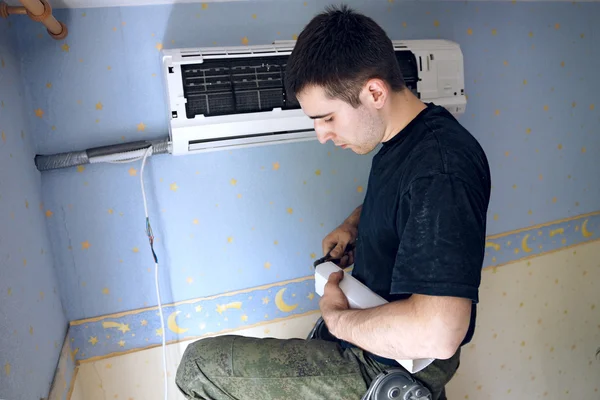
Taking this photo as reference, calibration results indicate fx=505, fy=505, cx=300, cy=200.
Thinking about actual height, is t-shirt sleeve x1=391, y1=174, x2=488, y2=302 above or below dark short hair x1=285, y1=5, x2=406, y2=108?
below

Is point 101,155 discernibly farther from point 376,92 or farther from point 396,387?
point 396,387

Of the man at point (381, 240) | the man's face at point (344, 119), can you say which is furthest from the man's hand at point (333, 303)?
the man's face at point (344, 119)

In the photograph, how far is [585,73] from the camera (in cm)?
183

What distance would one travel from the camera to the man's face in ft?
3.07

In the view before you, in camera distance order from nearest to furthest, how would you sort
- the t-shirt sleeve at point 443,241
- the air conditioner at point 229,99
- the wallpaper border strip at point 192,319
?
1. the t-shirt sleeve at point 443,241
2. the air conditioner at point 229,99
3. the wallpaper border strip at point 192,319

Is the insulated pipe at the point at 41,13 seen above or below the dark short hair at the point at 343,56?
above

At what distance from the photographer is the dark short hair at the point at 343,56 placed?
2.95 feet

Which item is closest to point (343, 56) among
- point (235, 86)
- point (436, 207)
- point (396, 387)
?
point (436, 207)

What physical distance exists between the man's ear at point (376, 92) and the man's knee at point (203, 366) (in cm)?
58

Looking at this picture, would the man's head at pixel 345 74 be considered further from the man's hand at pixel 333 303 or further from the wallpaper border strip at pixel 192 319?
the wallpaper border strip at pixel 192 319

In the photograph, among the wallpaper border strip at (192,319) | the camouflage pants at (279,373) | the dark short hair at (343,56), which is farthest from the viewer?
the wallpaper border strip at (192,319)

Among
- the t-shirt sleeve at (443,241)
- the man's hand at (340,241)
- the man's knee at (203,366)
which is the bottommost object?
the man's knee at (203,366)

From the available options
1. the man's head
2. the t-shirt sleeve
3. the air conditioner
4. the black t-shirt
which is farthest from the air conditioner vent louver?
the t-shirt sleeve

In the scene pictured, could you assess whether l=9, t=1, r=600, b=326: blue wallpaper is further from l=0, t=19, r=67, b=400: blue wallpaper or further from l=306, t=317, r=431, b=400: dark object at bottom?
l=306, t=317, r=431, b=400: dark object at bottom
